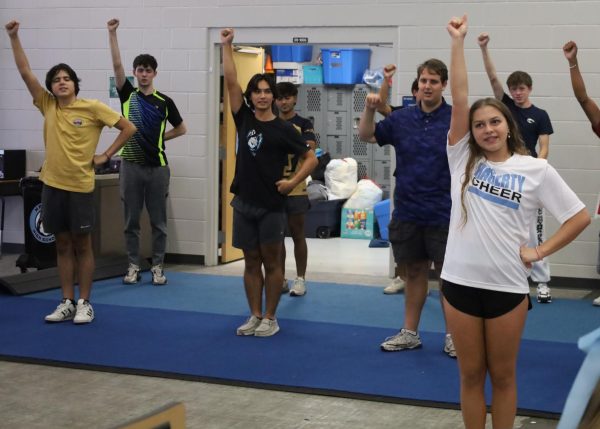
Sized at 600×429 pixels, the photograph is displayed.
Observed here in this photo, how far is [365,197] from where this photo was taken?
11.3 m

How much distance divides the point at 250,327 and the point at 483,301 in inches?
108

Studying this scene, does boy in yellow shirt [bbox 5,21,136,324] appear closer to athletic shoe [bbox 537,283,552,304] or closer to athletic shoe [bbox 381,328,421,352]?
athletic shoe [bbox 381,328,421,352]

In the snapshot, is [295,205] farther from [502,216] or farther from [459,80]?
[502,216]

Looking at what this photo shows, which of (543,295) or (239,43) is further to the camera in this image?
(239,43)

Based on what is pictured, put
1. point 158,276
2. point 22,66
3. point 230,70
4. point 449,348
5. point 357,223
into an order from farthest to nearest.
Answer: point 357,223 < point 158,276 < point 22,66 < point 230,70 < point 449,348

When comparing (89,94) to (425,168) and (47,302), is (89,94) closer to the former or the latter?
(47,302)

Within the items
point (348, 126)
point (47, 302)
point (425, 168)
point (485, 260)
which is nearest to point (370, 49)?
point (348, 126)

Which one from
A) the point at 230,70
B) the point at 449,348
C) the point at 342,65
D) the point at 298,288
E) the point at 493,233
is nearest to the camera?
the point at 493,233

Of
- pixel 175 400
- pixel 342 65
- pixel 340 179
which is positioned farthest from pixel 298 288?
pixel 342 65

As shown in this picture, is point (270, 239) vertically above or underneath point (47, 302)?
above

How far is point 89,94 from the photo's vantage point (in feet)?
30.9

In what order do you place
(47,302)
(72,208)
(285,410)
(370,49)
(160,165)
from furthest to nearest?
(370,49)
(160,165)
(47,302)
(72,208)
(285,410)

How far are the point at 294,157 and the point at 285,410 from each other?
6.48ft

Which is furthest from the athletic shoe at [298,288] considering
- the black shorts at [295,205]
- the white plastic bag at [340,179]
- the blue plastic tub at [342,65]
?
the blue plastic tub at [342,65]
